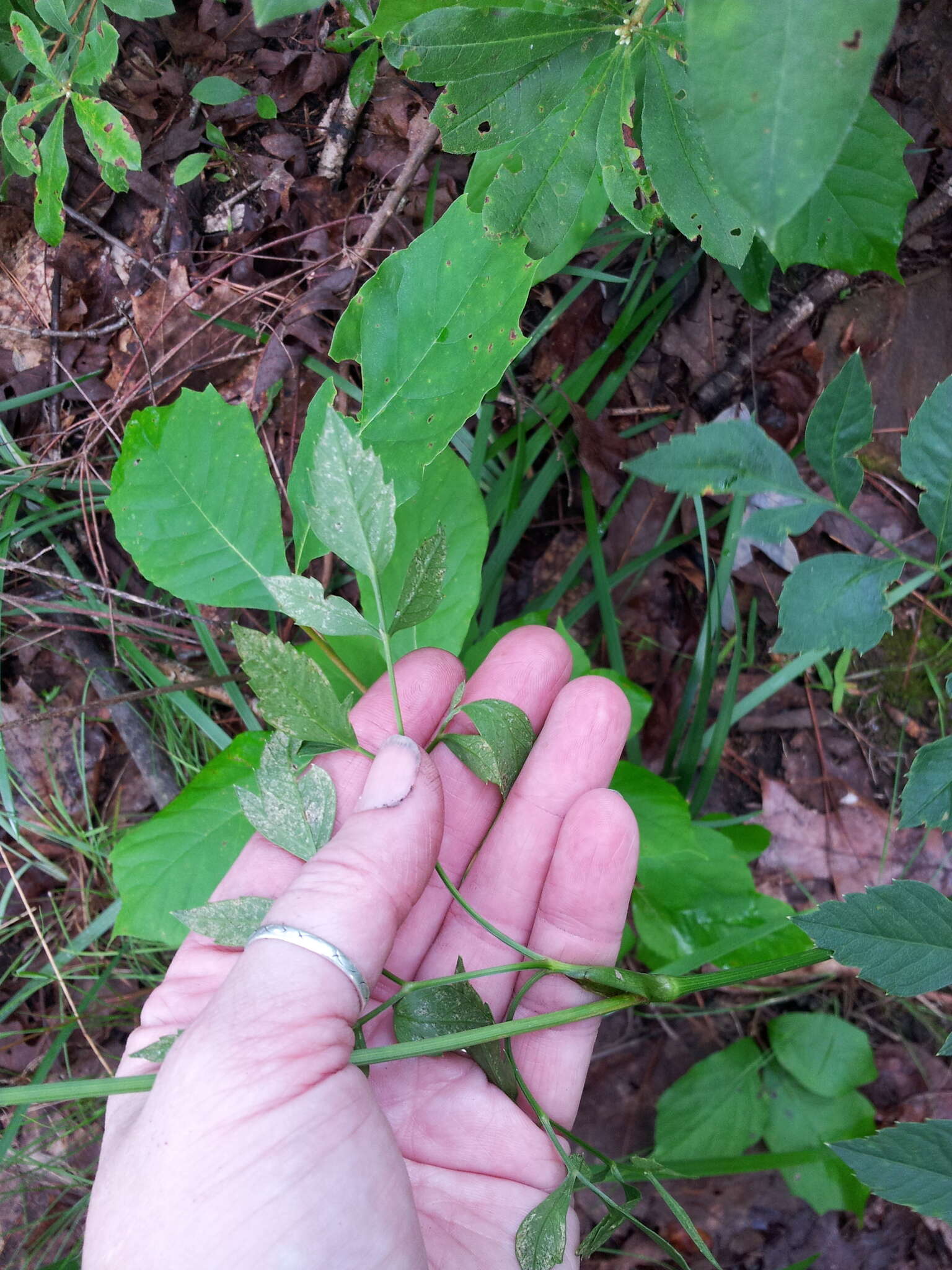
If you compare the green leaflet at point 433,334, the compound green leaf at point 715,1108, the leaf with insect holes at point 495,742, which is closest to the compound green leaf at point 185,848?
the leaf with insect holes at point 495,742

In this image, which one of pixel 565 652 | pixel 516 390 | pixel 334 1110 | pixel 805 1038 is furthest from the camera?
pixel 805 1038

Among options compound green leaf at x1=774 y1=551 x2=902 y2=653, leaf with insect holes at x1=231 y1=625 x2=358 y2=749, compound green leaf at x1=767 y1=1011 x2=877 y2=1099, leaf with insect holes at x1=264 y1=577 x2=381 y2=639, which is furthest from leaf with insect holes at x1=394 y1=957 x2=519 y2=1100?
compound green leaf at x1=767 y1=1011 x2=877 y2=1099

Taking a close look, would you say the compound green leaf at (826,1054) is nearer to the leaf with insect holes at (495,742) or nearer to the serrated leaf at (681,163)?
the leaf with insect holes at (495,742)

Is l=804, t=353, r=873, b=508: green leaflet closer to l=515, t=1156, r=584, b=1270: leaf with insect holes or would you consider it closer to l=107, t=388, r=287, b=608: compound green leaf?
l=107, t=388, r=287, b=608: compound green leaf

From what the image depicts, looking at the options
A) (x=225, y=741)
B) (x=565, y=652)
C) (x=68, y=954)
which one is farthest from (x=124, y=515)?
(x=68, y=954)

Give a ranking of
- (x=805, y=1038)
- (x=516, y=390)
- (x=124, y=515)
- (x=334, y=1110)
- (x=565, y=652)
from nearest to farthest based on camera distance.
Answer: (x=334, y=1110) < (x=124, y=515) < (x=565, y=652) < (x=516, y=390) < (x=805, y=1038)

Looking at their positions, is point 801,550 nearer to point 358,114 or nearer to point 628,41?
point 628,41
